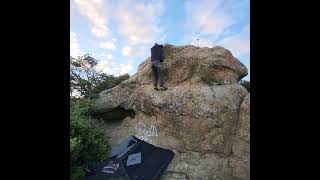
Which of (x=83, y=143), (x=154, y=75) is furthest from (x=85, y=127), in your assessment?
(x=154, y=75)

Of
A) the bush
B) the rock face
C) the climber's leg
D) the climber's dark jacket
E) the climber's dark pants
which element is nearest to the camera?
the bush

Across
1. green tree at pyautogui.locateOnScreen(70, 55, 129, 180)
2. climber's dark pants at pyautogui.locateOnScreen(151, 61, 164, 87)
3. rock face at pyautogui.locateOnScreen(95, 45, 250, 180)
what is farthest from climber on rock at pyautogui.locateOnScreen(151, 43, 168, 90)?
green tree at pyautogui.locateOnScreen(70, 55, 129, 180)

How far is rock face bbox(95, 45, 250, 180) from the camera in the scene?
9352mm

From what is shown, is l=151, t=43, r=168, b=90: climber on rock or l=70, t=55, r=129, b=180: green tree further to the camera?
l=151, t=43, r=168, b=90: climber on rock

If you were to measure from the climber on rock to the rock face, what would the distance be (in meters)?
0.24

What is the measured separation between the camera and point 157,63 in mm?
11023

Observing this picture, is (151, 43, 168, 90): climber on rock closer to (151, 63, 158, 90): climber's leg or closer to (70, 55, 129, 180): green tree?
(151, 63, 158, 90): climber's leg

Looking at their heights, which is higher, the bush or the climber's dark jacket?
the climber's dark jacket

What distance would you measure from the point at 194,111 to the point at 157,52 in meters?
2.42

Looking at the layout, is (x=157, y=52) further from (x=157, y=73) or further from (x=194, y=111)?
(x=194, y=111)
